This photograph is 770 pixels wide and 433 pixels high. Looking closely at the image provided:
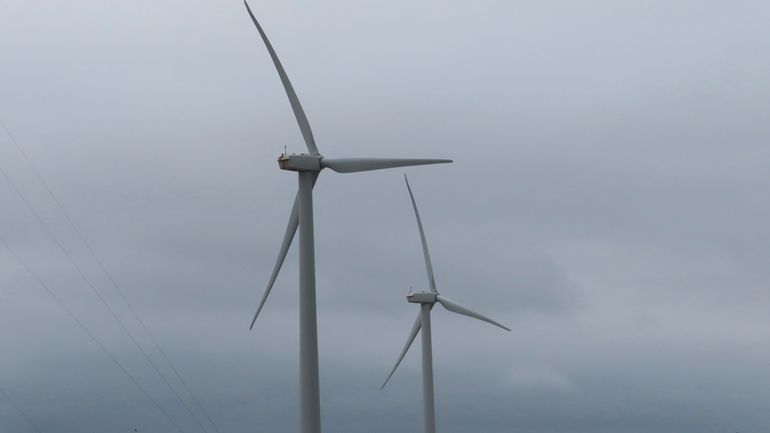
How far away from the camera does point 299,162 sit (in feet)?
224

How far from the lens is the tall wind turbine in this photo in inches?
2527

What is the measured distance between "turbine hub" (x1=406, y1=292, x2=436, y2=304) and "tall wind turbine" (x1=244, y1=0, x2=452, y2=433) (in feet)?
137

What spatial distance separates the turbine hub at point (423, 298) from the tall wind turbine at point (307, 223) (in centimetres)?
4163

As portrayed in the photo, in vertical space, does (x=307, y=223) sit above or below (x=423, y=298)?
below

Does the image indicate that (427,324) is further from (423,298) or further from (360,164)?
(360,164)

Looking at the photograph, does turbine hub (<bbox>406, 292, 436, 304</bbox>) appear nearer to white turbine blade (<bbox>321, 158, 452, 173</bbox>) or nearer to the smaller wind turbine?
the smaller wind turbine

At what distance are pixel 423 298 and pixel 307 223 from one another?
4865 centimetres

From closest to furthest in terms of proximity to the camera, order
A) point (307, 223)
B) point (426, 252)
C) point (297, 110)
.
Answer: point (307, 223), point (297, 110), point (426, 252)

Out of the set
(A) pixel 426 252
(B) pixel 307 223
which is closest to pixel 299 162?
(B) pixel 307 223

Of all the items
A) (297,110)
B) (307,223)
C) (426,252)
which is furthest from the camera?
(426,252)

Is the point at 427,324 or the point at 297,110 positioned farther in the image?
the point at 427,324

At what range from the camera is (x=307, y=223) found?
6638cm

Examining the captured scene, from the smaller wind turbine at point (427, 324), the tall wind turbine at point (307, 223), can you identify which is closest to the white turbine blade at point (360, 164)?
the tall wind turbine at point (307, 223)

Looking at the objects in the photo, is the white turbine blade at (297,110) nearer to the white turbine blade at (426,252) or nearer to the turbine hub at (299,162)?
the turbine hub at (299,162)
